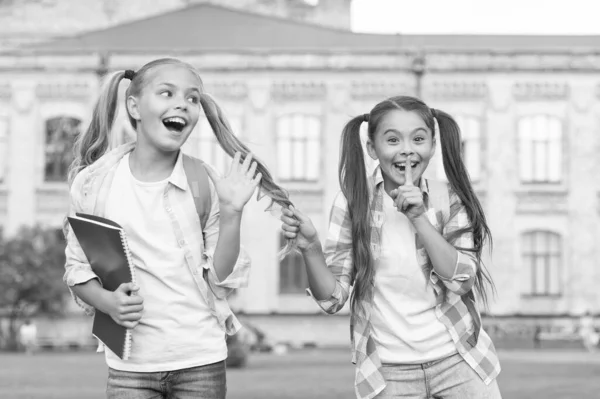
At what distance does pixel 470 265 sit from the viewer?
15.9 ft

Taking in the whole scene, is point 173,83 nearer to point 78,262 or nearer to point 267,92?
point 78,262

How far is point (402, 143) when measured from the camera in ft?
16.3

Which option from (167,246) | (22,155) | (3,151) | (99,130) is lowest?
(167,246)

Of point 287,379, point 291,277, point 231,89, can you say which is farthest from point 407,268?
Answer: point 231,89

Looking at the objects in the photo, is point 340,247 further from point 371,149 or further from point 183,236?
point 183,236

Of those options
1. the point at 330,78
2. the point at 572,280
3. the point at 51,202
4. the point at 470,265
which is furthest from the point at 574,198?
the point at 470,265

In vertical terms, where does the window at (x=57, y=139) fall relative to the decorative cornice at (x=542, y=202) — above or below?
above

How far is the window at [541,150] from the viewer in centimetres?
4266

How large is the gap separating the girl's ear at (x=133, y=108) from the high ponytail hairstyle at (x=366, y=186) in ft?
3.37

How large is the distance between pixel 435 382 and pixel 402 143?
103 cm

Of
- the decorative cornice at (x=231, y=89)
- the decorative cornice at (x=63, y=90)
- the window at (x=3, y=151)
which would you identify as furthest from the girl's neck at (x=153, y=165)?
the window at (x=3, y=151)

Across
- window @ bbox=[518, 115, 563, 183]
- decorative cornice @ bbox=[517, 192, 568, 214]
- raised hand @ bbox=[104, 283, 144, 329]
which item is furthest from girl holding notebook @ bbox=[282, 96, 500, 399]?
window @ bbox=[518, 115, 563, 183]

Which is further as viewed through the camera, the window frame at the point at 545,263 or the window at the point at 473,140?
the window at the point at 473,140

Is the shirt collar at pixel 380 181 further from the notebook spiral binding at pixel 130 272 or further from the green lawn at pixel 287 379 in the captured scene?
the green lawn at pixel 287 379
